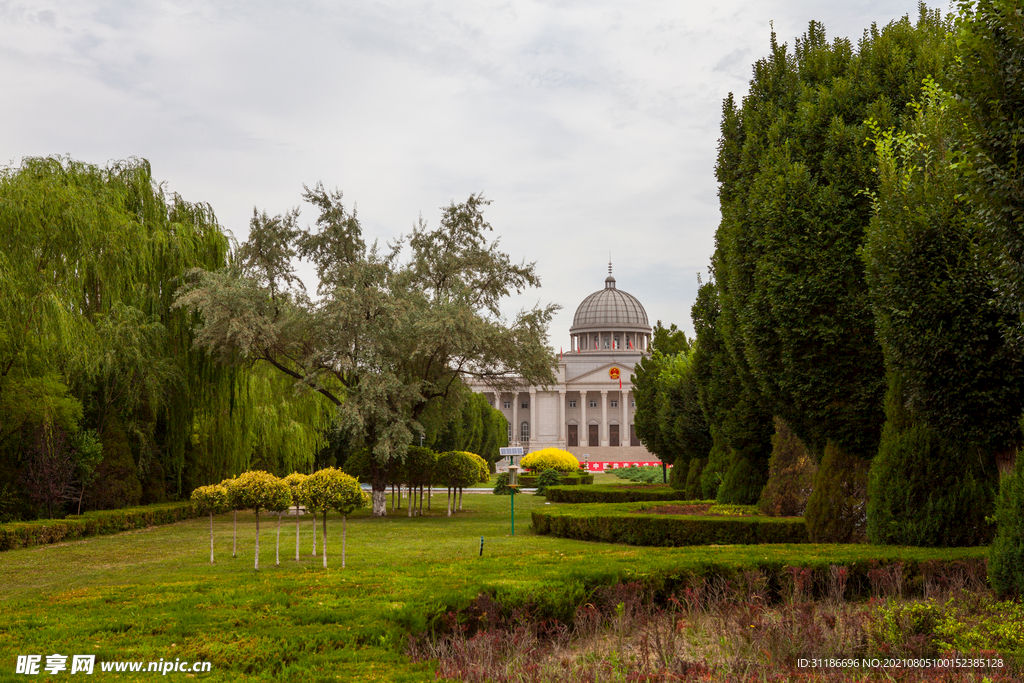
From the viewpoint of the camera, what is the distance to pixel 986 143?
6.46 metres

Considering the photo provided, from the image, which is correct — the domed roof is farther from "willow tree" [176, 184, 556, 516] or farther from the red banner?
"willow tree" [176, 184, 556, 516]

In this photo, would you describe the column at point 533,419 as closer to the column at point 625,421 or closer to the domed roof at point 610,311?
the column at point 625,421

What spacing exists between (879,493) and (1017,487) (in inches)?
128

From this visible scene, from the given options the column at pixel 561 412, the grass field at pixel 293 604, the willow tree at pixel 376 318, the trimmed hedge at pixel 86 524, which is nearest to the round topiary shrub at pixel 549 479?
the willow tree at pixel 376 318

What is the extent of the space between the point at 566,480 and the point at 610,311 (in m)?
70.1

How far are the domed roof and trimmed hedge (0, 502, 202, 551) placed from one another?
85981mm

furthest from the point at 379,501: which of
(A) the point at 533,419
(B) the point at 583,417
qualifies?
(B) the point at 583,417

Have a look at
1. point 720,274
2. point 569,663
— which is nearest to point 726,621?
point 569,663

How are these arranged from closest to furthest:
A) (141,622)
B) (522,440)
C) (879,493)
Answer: (141,622)
(879,493)
(522,440)

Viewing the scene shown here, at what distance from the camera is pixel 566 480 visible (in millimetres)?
37188

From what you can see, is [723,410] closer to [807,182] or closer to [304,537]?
[807,182]

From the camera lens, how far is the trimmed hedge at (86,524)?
15.4 metres

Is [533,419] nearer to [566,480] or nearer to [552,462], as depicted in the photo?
[552,462]

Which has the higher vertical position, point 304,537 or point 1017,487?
point 1017,487
